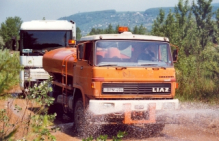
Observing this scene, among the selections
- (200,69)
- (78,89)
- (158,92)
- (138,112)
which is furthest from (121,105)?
(200,69)

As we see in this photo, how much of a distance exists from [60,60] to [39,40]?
162 inches

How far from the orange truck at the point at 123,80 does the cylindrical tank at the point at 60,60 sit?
0.78 m

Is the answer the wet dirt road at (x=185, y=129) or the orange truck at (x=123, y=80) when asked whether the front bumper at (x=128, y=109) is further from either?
the wet dirt road at (x=185, y=129)

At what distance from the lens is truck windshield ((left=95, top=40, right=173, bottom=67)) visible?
882 centimetres

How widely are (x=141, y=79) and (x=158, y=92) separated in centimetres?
51

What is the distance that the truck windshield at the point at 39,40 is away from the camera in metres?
15.1

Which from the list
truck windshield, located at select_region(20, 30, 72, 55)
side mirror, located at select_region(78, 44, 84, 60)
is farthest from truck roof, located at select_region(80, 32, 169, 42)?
truck windshield, located at select_region(20, 30, 72, 55)

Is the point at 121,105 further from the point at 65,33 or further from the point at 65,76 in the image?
the point at 65,33

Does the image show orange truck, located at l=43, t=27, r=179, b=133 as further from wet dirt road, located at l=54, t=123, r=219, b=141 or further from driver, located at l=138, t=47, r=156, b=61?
wet dirt road, located at l=54, t=123, r=219, b=141

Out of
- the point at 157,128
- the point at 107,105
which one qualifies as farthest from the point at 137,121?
the point at 157,128

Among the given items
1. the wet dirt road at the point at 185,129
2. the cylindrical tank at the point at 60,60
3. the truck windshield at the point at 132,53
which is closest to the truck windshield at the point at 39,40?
the cylindrical tank at the point at 60,60

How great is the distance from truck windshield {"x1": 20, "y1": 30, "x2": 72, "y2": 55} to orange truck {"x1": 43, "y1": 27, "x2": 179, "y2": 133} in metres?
5.62

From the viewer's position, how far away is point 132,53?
905 centimetres

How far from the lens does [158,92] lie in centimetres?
891
